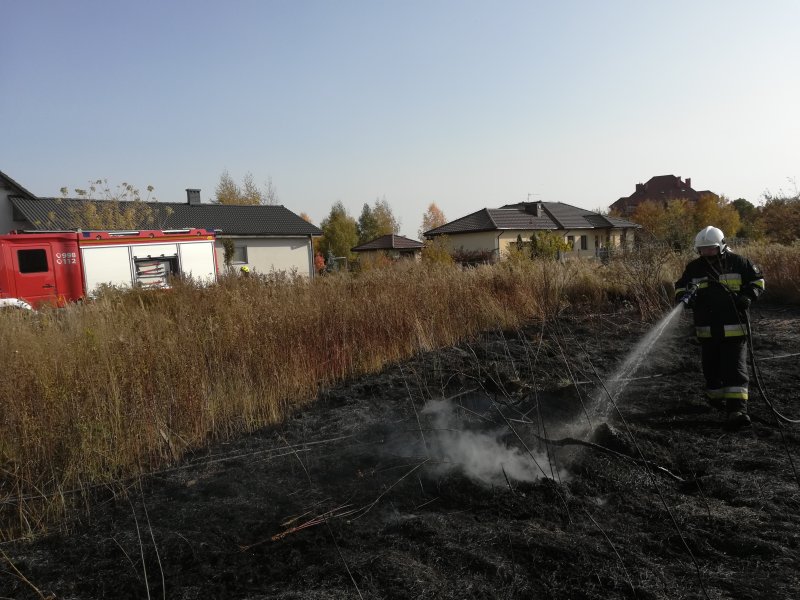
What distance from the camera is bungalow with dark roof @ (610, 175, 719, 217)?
243ft

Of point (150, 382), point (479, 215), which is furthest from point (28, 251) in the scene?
point (479, 215)

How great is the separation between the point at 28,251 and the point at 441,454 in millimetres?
13145

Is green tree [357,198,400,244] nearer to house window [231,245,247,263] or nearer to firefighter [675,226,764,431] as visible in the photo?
house window [231,245,247,263]

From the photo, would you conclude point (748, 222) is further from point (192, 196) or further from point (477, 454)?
point (477, 454)

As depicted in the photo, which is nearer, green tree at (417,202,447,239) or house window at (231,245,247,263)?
house window at (231,245,247,263)

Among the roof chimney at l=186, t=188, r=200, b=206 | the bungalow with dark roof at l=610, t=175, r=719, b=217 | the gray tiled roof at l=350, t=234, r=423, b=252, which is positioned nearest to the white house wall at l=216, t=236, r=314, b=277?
the roof chimney at l=186, t=188, r=200, b=206

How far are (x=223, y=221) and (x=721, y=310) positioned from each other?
28.1m

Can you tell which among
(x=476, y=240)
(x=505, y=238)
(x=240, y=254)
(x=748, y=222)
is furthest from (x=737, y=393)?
(x=748, y=222)

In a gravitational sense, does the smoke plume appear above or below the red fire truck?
below

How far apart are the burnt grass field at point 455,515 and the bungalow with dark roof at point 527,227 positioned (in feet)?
104

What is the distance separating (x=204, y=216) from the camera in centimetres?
2944

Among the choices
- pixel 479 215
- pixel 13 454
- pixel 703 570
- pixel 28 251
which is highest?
pixel 479 215

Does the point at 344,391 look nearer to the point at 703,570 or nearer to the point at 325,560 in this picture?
the point at 325,560

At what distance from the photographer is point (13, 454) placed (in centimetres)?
344
